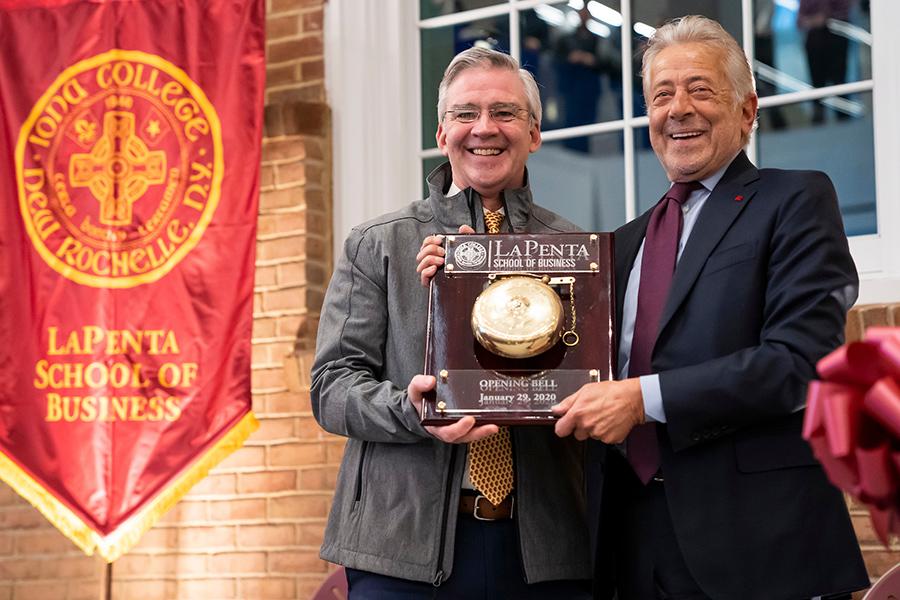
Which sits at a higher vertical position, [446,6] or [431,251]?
[446,6]

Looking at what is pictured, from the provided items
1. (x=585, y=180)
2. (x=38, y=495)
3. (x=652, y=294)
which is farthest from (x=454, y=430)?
(x=38, y=495)

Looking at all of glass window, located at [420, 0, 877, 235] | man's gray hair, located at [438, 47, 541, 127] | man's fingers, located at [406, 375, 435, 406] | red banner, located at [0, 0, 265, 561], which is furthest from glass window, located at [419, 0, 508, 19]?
man's fingers, located at [406, 375, 435, 406]

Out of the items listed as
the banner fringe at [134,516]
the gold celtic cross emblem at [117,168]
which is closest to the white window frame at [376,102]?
the gold celtic cross emblem at [117,168]

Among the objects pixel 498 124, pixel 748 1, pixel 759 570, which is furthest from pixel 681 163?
pixel 748 1

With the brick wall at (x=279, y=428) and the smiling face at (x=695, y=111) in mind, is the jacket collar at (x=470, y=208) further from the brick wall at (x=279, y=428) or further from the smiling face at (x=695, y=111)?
the brick wall at (x=279, y=428)

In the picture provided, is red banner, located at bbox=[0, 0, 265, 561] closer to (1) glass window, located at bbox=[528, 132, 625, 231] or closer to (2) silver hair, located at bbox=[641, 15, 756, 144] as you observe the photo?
(1) glass window, located at bbox=[528, 132, 625, 231]

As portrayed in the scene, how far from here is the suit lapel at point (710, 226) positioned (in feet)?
7.89

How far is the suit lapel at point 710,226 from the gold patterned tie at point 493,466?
1.38ft

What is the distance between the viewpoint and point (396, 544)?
255 centimetres

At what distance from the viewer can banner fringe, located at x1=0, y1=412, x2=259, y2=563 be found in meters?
4.48

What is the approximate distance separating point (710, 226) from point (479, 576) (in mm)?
807

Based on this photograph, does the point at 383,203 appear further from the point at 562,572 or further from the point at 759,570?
the point at 759,570

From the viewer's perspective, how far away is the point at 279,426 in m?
4.73

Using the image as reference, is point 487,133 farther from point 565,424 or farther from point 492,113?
point 565,424
